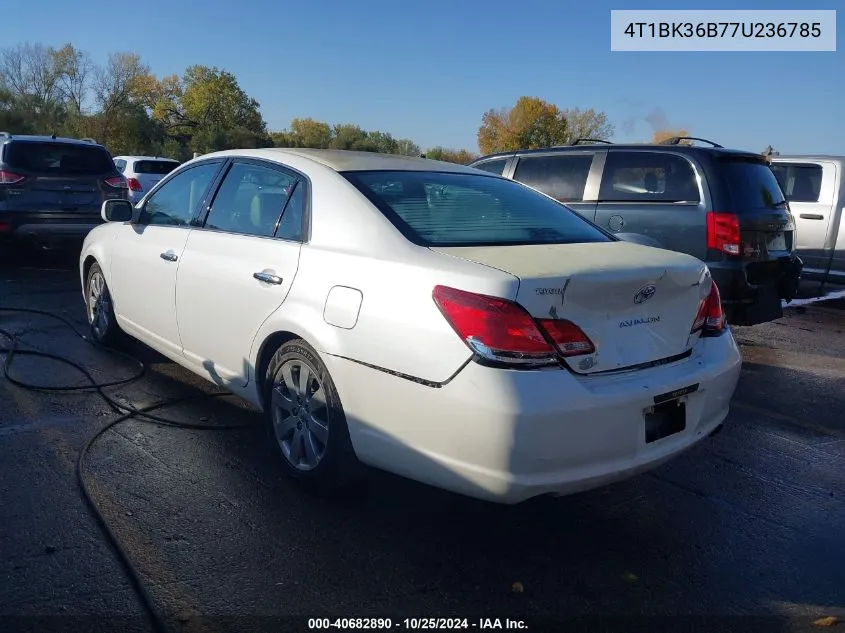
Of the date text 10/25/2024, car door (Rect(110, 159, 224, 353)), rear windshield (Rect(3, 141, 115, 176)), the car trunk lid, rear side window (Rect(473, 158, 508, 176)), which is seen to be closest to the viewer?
the date text 10/25/2024

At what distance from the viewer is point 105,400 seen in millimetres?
4605

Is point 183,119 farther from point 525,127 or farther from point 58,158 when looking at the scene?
point 58,158

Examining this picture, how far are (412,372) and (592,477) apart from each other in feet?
2.54

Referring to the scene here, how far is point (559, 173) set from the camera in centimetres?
781

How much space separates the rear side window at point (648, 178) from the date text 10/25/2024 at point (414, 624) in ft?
16.0

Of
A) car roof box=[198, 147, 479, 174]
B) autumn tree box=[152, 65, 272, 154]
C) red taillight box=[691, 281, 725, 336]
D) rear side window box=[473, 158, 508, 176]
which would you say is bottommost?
red taillight box=[691, 281, 725, 336]

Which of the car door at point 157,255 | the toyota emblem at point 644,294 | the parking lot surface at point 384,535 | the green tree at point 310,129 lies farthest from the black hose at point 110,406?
the green tree at point 310,129

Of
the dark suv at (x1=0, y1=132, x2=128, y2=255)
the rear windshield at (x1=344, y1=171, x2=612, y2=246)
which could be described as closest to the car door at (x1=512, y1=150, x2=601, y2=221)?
the rear windshield at (x1=344, y1=171, x2=612, y2=246)

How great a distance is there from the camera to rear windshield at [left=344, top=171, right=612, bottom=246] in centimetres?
331

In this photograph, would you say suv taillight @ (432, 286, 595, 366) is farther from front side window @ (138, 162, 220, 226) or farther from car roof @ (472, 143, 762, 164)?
car roof @ (472, 143, 762, 164)

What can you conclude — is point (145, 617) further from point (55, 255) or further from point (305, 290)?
point (55, 255)

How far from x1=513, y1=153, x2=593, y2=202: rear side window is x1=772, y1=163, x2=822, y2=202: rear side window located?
3519 mm

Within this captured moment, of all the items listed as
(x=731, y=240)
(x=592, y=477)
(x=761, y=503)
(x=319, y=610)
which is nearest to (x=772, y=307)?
(x=731, y=240)

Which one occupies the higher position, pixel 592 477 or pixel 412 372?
pixel 412 372
